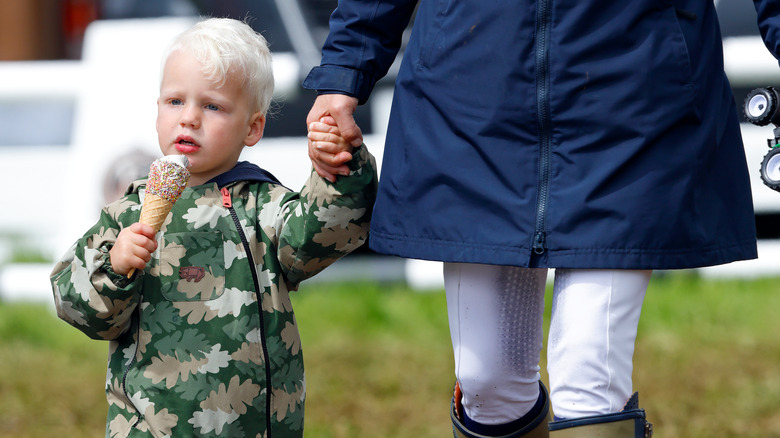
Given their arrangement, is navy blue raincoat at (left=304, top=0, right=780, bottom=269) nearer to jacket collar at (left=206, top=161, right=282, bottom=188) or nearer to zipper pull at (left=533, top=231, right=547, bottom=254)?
zipper pull at (left=533, top=231, right=547, bottom=254)

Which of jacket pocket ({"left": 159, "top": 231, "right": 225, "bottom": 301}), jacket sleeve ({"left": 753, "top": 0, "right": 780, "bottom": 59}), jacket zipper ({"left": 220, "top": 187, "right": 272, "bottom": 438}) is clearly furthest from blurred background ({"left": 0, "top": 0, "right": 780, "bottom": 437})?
jacket sleeve ({"left": 753, "top": 0, "right": 780, "bottom": 59})

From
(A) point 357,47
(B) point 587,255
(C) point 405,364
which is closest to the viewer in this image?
(B) point 587,255

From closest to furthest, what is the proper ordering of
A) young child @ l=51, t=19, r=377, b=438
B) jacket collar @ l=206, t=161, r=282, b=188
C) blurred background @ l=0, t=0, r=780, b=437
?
young child @ l=51, t=19, r=377, b=438 → jacket collar @ l=206, t=161, r=282, b=188 → blurred background @ l=0, t=0, r=780, b=437

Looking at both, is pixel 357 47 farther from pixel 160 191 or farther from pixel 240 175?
pixel 160 191

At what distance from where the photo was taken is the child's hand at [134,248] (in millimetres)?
1983

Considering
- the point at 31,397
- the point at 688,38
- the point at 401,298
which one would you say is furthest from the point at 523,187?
the point at 401,298

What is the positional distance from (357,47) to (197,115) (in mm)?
345

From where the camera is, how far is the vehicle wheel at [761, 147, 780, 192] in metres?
1.99

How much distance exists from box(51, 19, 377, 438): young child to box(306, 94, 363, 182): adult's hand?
0.02m

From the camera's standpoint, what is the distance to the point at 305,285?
197 inches

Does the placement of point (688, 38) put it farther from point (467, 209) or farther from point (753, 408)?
point (753, 408)

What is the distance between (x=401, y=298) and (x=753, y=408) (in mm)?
1713

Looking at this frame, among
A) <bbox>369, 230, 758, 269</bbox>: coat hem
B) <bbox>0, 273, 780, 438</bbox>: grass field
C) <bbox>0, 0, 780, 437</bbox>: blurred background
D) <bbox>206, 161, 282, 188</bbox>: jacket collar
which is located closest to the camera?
<bbox>369, 230, 758, 269</bbox>: coat hem

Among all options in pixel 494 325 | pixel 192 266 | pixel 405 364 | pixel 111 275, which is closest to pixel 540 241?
pixel 494 325
